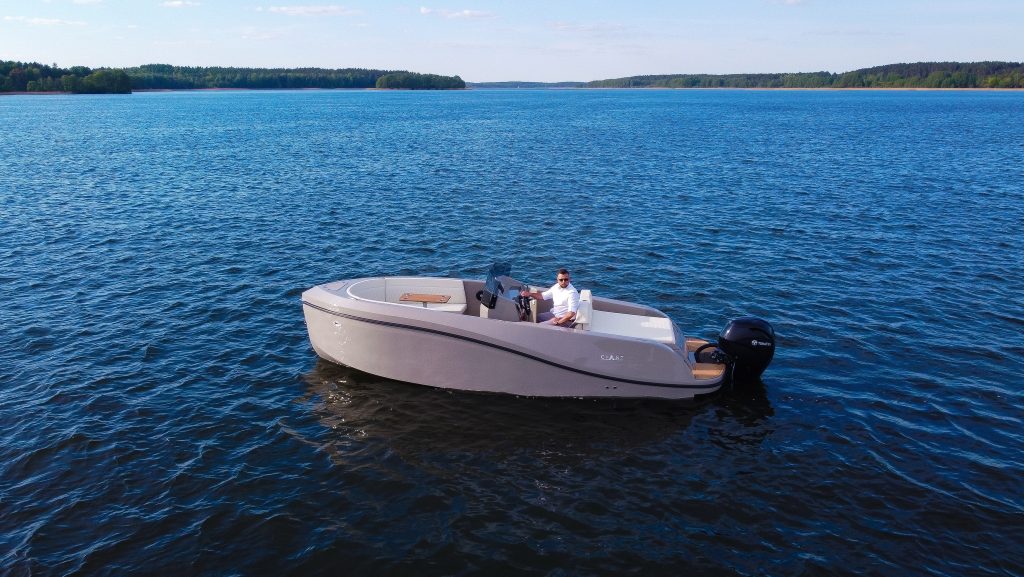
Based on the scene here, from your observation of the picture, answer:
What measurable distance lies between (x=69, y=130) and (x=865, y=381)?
80.5m

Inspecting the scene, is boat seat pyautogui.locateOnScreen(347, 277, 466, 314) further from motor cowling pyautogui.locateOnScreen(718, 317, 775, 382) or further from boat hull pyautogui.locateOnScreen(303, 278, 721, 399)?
motor cowling pyautogui.locateOnScreen(718, 317, 775, 382)

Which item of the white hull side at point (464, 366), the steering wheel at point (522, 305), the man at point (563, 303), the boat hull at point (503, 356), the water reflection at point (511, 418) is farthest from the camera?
the steering wheel at point (522, 305)

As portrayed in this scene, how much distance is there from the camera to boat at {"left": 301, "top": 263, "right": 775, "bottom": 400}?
38.3ft

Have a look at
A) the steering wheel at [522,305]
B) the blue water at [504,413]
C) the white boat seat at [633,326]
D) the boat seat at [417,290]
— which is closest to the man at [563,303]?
the steering wheel at [522,305]

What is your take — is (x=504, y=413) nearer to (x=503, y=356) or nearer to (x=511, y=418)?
(x=511, y=418)

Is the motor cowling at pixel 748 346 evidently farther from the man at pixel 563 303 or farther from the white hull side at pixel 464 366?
the man at pixel 563 303

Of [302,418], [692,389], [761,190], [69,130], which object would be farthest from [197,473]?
[69,130]

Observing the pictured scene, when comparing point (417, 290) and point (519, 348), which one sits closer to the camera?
point (519, 348)

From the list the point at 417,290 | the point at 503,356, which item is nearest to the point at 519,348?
the point at 503,356

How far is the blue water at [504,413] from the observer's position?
336 inches

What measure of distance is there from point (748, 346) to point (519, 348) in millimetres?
4121

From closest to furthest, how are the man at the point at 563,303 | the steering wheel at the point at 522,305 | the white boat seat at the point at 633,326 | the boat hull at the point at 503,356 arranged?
the boat hull at the point at 503,356 < the man at the point at 563,303 < the white boat seat at the point at 633,326 < the steering wheel at the point at 522,305

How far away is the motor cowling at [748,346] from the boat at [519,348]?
2 cm

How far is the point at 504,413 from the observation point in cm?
1175
